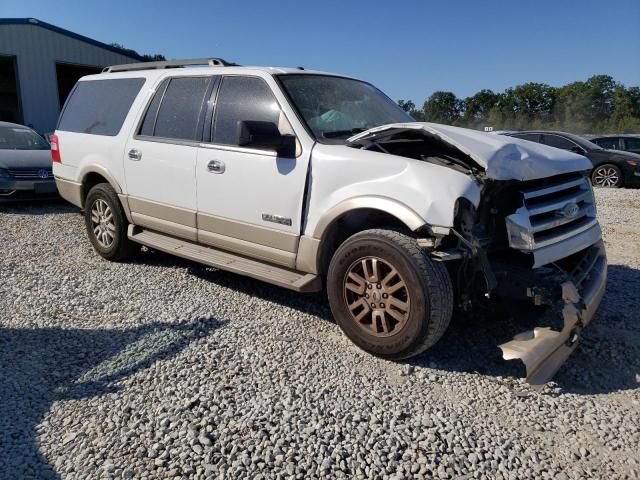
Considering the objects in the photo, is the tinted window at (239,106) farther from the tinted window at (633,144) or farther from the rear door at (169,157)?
the tinted window at (633,144)

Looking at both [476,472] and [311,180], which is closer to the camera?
[476,472]

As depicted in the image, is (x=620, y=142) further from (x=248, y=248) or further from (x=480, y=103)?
(x=480, y=103)

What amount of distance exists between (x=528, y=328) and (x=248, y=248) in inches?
89.8

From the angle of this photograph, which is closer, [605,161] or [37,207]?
[37,207]

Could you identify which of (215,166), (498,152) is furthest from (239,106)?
(498,152)

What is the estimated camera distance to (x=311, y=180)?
3.75 metres

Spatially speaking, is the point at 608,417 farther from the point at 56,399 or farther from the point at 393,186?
the point at 56,399

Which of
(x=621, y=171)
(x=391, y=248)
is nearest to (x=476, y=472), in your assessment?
(x=391, y=248)

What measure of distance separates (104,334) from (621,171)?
497 inches

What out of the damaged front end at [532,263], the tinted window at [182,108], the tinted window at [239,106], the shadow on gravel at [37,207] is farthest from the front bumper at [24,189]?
the damaged front end at [532,263]

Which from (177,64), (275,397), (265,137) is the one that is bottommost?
(275,397)

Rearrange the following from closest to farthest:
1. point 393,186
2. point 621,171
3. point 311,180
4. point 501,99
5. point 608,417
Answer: point 608,417 → point 393,186 → point 311,180 → point 621,171 → point 501,99

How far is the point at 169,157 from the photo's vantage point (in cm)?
467

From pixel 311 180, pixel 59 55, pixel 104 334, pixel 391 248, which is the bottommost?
pixel 104 334
